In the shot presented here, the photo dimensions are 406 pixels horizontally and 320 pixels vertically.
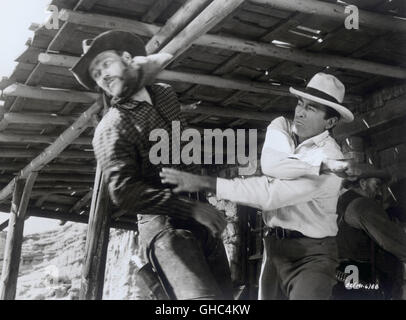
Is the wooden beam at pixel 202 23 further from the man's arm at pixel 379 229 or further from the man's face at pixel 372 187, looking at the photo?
A: the man's arm at pixel 379 229

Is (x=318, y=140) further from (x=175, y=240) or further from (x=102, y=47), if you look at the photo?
(x=102, y=47)

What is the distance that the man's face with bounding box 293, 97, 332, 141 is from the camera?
3309 millimetres

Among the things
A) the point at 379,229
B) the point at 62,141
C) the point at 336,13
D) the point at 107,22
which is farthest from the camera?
the point at 62,141

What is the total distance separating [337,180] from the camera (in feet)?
10.8

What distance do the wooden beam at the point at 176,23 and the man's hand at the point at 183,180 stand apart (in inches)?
48.4

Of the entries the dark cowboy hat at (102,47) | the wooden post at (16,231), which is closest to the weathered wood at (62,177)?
the wooden post at (16,231)

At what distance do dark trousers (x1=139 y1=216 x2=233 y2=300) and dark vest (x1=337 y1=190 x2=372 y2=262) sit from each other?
40.9 inches

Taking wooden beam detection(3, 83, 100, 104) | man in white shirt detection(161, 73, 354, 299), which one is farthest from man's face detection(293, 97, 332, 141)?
wooden beam detection(3, 83, 100, 104)

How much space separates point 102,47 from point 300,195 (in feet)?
4.45

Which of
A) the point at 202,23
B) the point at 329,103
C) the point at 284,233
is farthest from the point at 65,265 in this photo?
the point at 329,103

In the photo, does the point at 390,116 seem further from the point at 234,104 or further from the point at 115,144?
the point at 115,144

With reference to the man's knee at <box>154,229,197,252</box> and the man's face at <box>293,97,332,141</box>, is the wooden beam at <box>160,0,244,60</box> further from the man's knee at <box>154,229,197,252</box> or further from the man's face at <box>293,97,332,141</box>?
the man's knee at <box>154,229,197,252</box>

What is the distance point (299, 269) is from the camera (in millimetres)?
3166

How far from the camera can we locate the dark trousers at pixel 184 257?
2.80 metres
